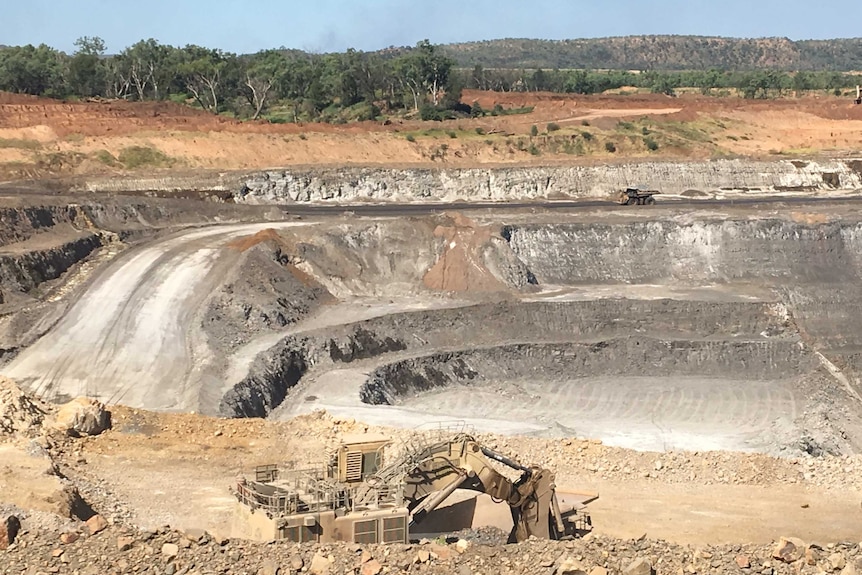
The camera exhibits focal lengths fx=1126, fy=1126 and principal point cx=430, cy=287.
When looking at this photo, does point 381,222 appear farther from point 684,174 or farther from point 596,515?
point 596,515

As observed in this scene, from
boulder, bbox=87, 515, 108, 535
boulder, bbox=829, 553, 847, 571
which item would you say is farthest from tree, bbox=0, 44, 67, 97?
boulder, bbox=829, 553, 847, 571

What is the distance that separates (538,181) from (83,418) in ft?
155

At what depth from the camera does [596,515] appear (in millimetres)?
27844

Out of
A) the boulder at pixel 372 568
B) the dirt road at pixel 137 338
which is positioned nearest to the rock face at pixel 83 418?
the dirt road at pixel 137 338

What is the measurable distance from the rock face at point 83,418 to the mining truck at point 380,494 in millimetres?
9370

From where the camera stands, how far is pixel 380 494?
22016 mm

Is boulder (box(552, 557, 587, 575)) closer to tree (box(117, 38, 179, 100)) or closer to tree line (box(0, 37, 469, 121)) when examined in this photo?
tree line (box(0, 37, 469, 121))

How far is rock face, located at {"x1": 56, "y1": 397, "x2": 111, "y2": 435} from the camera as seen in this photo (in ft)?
99.9

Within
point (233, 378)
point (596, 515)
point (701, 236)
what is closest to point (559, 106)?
point (701, 236)

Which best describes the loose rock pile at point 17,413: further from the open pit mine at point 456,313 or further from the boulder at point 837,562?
the boulder at point 837,562

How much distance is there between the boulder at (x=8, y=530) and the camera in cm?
1908

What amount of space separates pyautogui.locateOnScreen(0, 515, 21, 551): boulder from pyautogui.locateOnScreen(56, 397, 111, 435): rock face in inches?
428

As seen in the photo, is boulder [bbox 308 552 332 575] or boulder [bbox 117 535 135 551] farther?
boulder [bbox 117 535 135 551]

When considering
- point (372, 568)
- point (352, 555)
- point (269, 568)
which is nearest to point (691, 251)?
point (352, 555)
